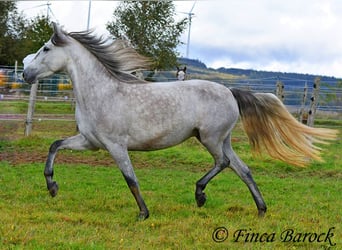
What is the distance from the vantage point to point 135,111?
20.5 ft

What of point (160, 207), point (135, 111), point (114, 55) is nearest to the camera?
point (135, 111)

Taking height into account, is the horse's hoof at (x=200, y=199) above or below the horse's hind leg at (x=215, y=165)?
below

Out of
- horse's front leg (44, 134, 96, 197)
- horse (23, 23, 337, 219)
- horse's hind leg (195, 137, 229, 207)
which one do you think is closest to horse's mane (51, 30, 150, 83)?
horse (23, 23, 337, 219)

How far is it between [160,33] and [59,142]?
29201mm

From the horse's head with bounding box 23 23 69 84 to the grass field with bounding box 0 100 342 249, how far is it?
171 centimetres

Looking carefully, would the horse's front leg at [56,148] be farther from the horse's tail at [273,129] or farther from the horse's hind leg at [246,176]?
the horse's tail at [273,129]

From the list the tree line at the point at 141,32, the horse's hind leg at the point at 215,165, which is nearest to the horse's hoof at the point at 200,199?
the horse's hind leg at the point at 215,165

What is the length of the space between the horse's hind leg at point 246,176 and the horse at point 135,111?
0.01 meters

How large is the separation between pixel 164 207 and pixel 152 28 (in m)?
29.0

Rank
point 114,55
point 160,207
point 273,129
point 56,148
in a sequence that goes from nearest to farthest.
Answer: point 56,148 < point 114,55 < point 160,207 < point 273,129

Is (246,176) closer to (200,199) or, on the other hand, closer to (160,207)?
(200,199)

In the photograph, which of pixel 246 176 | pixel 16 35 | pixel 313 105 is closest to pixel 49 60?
pixel 246 176

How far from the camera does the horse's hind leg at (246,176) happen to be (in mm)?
6617

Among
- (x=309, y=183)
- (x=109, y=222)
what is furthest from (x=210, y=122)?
(x=309, y=183)
